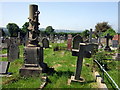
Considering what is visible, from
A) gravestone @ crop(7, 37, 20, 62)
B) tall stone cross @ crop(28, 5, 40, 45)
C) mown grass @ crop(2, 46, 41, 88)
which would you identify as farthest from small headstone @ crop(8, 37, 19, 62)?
mown grass @ crop(2, 46, 41, 88)

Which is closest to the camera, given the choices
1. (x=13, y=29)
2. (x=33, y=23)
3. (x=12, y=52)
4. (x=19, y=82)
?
(x=19, y=82)

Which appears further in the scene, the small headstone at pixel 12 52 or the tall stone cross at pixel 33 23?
the small headstone at pixel 12 52

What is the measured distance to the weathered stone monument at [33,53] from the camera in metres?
8.41

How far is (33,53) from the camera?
8.72 m

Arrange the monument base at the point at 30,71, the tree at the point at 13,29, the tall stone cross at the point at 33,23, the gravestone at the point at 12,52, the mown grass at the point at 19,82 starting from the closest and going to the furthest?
the mown grass at the point at 19,82 → the monument base at the point at 30,71 → the tall stone cross at the point at 33,23 → the gravestone at the point at 12,52 → the tree at the point at 13,29

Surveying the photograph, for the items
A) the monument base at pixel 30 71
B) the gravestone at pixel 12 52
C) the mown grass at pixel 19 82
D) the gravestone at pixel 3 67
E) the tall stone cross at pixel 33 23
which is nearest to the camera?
the mown grass at pixel 19 82

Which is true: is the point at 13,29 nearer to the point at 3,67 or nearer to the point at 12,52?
the point at 12,52

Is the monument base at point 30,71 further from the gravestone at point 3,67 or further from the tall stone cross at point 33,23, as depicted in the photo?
the tall stone cross at point 33,23

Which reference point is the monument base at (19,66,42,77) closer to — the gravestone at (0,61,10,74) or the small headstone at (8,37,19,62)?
the gravestone at (0,61,10,74)

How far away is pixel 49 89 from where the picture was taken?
6656 mm

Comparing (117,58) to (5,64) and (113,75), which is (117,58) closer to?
(113,75)

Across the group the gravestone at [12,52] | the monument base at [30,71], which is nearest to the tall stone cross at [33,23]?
the monument base at [30,71]

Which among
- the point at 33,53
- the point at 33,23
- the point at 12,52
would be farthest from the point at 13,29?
the point at 33,53

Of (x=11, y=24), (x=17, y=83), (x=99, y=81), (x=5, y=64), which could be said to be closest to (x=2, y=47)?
(x=5, y=64)
